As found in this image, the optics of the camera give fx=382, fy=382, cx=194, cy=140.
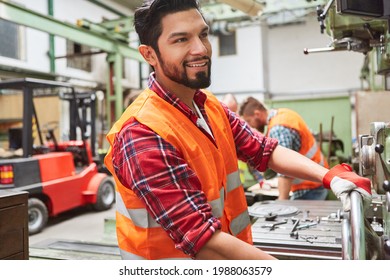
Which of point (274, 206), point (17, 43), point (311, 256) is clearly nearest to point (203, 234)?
point (311, 256)

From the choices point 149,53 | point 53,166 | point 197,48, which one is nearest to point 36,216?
point 53,166

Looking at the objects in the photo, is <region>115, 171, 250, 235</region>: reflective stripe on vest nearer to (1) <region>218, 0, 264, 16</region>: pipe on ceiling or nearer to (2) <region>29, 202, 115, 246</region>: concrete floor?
(1) <region>218, 0, 264, 16</region>: pipe on ceiling

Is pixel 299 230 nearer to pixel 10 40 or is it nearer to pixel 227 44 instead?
pixel 10 40

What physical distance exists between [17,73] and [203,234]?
12.4 feet

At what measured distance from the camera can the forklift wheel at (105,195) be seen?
362 centimetres

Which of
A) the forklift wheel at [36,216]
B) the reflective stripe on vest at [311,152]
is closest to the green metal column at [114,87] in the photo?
the forklift wheel at [36,216]

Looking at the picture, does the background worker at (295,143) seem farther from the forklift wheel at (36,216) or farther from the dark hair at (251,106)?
the forklift wheel at (36,216)

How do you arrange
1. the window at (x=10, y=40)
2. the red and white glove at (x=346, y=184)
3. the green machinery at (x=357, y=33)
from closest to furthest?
the red and white glove at (x=346, y=184)
the green machinery at (x=357, y=33)
the window at (x=10, y=40)

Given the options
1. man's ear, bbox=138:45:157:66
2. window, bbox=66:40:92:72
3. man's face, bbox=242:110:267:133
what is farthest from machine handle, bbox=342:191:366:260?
window, bbox=66:40:92:72

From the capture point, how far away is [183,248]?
2.29 ft

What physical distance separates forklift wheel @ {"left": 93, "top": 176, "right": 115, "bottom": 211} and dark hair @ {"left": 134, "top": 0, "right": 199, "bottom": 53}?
292 centimetres

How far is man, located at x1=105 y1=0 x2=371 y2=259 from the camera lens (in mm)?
709

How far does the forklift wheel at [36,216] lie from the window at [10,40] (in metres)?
1.83

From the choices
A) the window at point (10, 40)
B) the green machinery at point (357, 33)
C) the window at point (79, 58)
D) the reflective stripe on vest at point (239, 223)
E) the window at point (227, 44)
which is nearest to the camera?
the reflective stripe on vest at point (239, 223)
